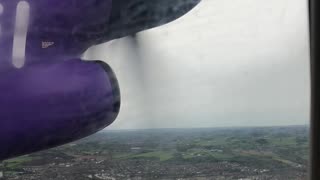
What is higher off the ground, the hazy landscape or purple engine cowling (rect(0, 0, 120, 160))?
purple engine cowling (rect(0, 0, 120, 160))

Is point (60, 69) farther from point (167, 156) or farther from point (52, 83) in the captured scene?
point (167, 156)

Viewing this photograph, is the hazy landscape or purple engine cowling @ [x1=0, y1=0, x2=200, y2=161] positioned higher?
purple engine cowling @ [x1=0, y1=0, x2=200, y2=161]

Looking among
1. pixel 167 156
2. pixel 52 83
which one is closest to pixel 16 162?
pixel 52 83

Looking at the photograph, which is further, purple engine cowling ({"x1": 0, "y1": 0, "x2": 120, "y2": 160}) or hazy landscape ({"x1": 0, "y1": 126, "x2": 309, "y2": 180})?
hazy landscape ({"x1": 0, "y1": 126, "x2": 309, "y2": 180})

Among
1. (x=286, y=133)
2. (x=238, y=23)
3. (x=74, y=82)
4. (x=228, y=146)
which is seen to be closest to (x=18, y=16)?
(x=74, y=82)

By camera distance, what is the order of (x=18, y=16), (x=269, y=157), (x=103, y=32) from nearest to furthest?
(x=18, y=16) < (x=103, y=32) < (x=269, y=157)

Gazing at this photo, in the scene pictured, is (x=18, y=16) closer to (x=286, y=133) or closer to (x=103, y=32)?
(x=103, y=32)

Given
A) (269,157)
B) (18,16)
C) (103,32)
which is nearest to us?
(18,16)

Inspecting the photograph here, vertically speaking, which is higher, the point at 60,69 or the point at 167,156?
the point at 60,69
